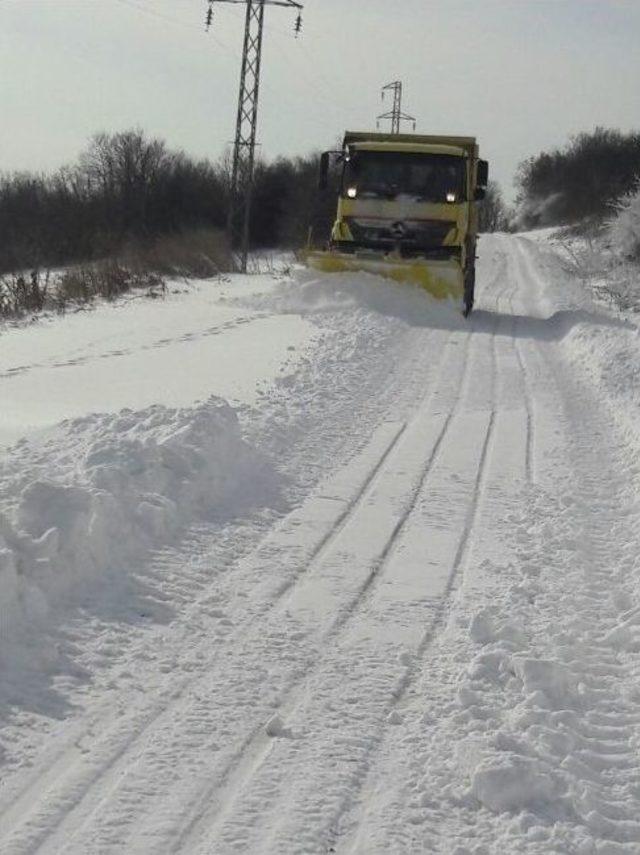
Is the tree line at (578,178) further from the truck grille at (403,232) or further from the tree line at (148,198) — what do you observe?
the truck grille at (403,232)

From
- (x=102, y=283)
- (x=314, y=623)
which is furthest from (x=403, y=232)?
(x=314, y=623)

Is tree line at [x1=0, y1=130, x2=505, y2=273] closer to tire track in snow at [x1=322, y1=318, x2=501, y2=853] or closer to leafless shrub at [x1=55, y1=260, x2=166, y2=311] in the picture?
leafless shrub at [x1=55, y1=260, x2=166, y2=311]

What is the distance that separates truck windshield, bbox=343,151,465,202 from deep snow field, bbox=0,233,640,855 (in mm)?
7823

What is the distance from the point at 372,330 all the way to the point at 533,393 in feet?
14.2

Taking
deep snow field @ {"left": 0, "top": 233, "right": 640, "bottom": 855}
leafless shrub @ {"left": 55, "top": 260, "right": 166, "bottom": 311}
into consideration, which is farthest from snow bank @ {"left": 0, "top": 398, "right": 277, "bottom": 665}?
leafless shrub @ {"left": 55, "top": 260, "right": 166, "bottom": 311}

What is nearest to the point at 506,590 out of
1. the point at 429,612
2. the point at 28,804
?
the point at 429,612

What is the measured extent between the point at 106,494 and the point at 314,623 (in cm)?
163

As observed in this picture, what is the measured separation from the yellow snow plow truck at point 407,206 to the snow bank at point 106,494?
993 cm

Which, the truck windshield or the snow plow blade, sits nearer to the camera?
the truck windshield

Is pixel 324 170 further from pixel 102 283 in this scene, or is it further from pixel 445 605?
pixel 445 605

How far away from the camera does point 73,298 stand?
20266 millimetres

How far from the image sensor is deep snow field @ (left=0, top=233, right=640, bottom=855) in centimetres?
339

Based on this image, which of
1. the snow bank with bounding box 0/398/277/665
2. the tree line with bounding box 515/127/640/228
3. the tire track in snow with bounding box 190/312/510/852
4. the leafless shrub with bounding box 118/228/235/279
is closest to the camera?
the tire track in snow with bounding box 190/312/510/852

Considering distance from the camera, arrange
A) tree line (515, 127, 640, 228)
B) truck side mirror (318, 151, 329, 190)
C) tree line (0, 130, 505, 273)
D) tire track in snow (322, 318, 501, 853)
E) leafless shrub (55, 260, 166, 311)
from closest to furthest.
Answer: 1. tire track in snow (322, 318, 501, 853)
2. truck side mirror (318, 151, 329, 190)
3. leafless shrub (55, 260, 166, 311)
4. tree line (0, 130, 505, 273)
5. tree line (515, 127, 640, 228)
